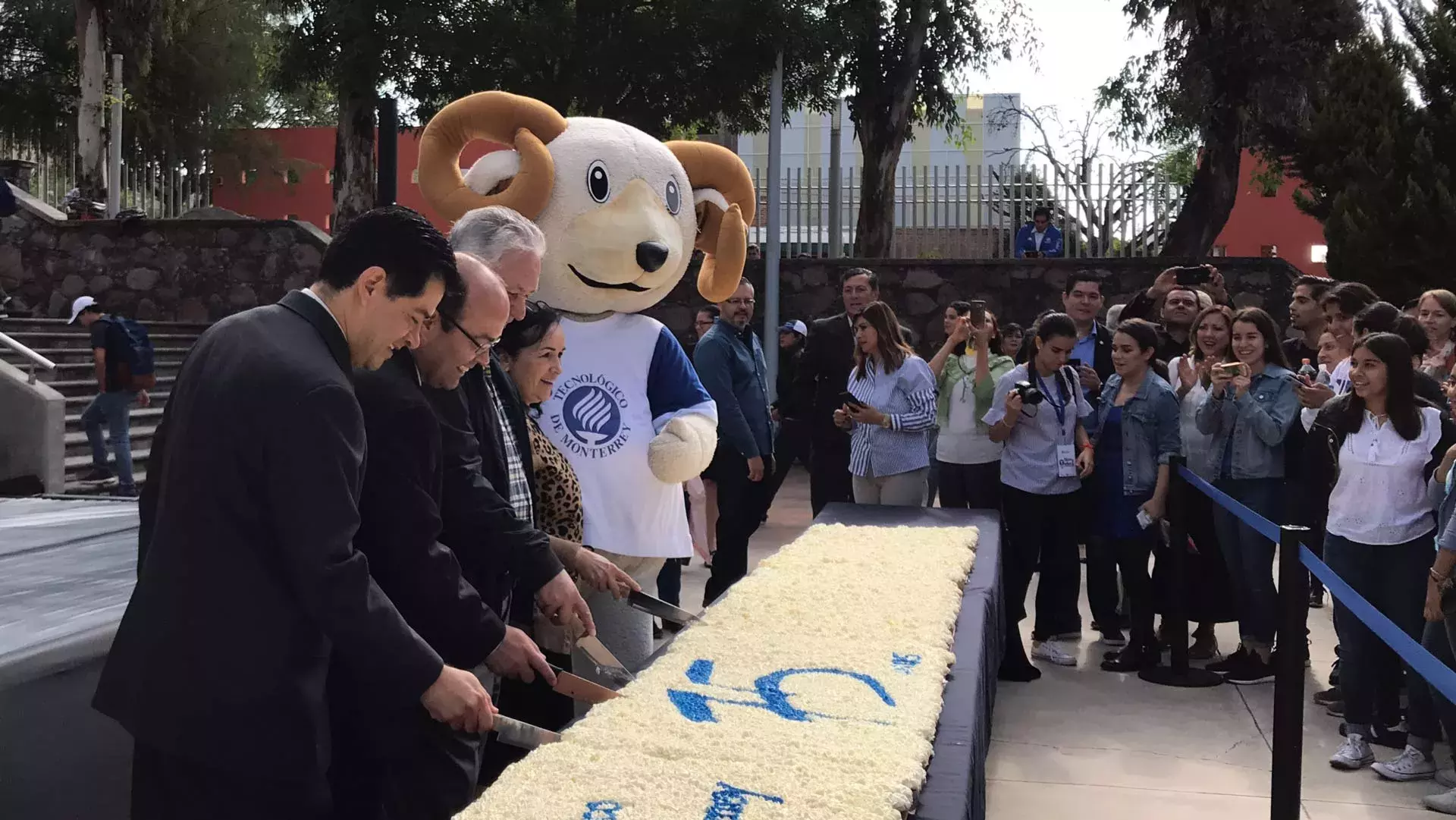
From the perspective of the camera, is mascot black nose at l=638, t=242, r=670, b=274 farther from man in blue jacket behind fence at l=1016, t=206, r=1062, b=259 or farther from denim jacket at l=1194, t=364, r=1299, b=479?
man in blue jacket behind fence at l=1016, t=206, r=1062, b=259

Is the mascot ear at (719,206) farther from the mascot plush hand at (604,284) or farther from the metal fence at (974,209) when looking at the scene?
the metal fence at (974,209)

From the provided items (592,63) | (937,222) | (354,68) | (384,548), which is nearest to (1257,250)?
(937,222)

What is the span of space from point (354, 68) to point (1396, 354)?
35.8 feet

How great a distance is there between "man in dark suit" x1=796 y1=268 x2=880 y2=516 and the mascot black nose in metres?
2.68

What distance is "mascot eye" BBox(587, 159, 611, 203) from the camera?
13.3 ft

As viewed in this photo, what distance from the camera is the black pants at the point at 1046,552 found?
18.5 feet

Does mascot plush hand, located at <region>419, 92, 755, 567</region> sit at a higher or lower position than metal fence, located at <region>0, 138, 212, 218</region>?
lower

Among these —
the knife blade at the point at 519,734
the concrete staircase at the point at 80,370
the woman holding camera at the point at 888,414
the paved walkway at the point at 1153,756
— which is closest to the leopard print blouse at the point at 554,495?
the knife blade at the point at 519,734

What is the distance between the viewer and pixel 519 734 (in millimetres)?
2275

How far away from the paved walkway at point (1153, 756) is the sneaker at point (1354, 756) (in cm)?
4

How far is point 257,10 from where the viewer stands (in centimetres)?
2527

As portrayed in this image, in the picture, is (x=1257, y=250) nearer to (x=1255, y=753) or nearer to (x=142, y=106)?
(x=1255, y=753)

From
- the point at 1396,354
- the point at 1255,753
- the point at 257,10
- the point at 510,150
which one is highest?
the point at 257,10

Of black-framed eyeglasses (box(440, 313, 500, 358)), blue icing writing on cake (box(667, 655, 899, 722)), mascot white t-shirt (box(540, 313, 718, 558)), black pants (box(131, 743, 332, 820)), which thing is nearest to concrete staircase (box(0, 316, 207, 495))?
mascot white t-shirt (box(540, 313, 718, 558))
